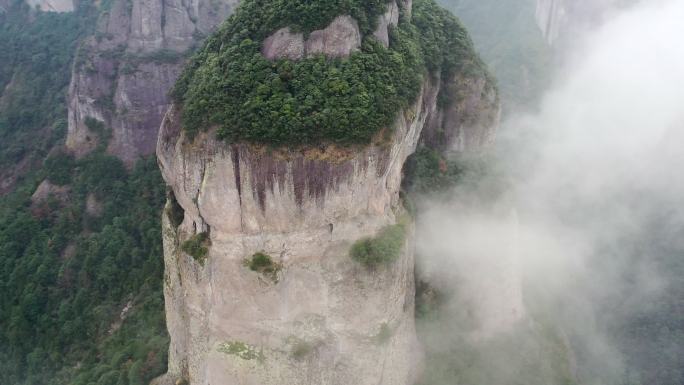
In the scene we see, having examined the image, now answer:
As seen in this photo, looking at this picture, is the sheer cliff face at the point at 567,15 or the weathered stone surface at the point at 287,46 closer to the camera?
the weathered stone surface at the point at 287,46

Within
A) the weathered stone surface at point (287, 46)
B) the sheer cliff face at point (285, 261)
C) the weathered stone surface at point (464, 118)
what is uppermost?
the weathered stone surface at point (287, 46)

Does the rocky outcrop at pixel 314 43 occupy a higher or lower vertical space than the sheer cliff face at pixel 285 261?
higher

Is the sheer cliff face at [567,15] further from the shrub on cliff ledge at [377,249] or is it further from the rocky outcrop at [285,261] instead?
the shrub on cliff ledge at [377,249]

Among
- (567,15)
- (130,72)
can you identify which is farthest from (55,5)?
(567,15)

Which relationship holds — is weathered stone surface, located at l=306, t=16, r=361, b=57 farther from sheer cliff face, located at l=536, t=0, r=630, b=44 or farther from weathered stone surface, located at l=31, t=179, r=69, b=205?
sheer cliff face, located at l=536, t=0, r=630, b=44

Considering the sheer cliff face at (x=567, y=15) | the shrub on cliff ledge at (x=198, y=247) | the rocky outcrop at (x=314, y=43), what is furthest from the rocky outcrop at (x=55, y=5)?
the shrub on cliff ledge at (x=198, y=247)

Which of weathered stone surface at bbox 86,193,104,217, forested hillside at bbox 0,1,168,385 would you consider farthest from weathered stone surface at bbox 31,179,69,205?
weathered stone surface at bbox 86,193,104,217

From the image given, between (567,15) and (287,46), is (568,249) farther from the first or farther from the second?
(567,15)
